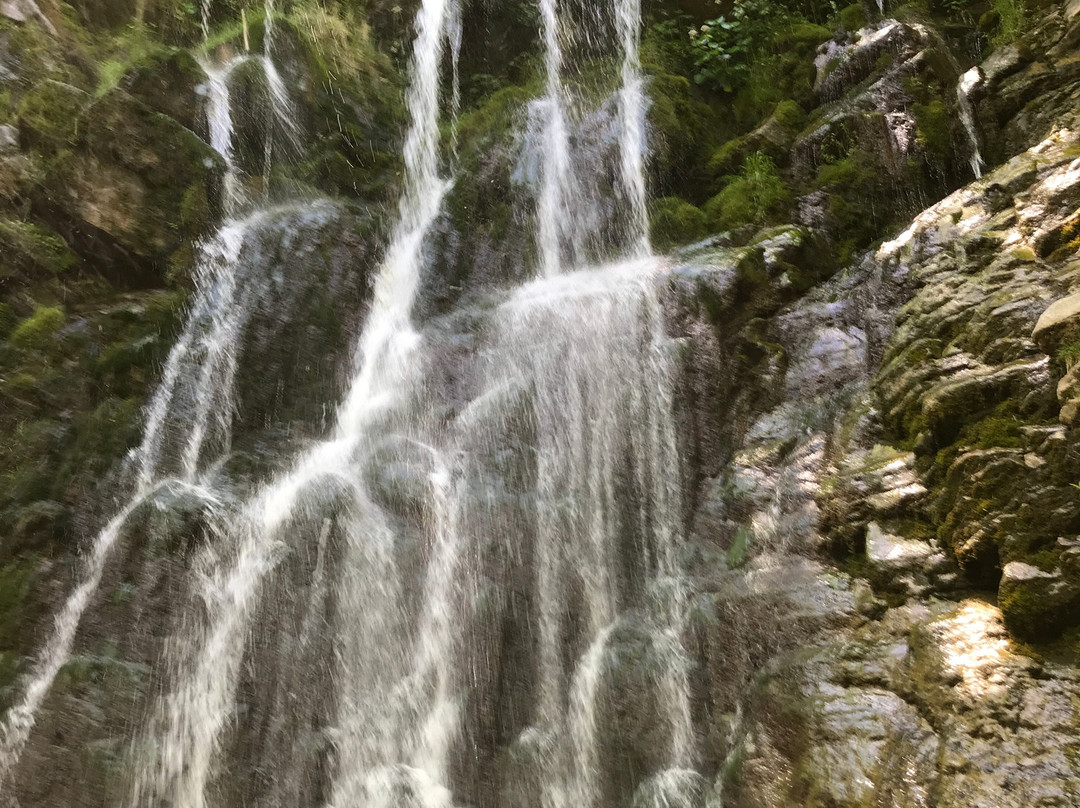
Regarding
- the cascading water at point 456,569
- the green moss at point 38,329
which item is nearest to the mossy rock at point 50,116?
the green moss at point 38,329

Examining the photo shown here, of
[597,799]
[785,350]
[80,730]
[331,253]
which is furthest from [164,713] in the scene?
[785,350]

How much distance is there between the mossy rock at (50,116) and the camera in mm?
9836

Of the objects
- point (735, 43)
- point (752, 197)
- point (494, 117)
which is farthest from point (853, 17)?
point (494, 117)

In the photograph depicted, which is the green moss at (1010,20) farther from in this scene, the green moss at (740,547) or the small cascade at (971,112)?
the green moss at (740,547)

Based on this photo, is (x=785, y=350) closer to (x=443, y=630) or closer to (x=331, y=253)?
(x=443, y=630)

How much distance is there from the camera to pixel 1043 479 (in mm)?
3984

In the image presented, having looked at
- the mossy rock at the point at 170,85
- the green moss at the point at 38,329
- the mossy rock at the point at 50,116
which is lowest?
the green moss at the point at 38,329

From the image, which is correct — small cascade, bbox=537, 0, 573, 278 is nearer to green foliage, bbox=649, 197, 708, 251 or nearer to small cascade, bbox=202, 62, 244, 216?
green foliage, bbox=649, 197, 708, 251

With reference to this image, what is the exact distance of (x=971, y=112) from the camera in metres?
8.29

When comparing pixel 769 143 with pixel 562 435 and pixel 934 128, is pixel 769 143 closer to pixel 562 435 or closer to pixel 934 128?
pixel 934 128

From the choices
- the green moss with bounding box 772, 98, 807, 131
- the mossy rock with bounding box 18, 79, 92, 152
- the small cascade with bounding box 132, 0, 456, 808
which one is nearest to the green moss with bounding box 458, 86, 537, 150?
the green moss with bounding box 772, 98, 807, 131

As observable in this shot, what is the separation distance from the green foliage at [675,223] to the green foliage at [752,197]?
19 centimetres

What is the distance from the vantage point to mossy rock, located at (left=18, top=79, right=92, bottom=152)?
32.3 ft

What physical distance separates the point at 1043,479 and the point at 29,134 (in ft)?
40.0
